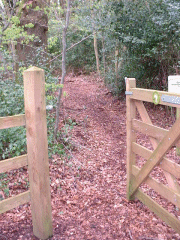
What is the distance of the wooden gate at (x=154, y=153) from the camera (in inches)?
104

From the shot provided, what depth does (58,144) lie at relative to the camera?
5598 millimetres

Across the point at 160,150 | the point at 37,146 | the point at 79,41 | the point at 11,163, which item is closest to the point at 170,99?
the point at 160,150

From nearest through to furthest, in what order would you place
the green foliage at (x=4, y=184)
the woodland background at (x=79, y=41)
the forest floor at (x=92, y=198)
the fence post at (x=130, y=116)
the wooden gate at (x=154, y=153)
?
Result: the wooden gate at (x=154, y=153) < the forest floor at (x=92, y=198) < the fence post at (x=130, y=116) < the green foliage at (x=4, y=184) < the woodland background at (x=79, y=41)

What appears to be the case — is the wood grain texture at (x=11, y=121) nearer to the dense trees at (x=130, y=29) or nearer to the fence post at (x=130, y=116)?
the fence post at (x=130, y=116)

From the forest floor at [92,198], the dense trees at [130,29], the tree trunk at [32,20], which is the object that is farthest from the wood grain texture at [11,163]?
the tree trunk at [32,20]

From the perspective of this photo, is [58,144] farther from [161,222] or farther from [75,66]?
[75,66]

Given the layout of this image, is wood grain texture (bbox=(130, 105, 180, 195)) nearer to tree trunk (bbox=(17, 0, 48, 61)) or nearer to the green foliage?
the green foliage

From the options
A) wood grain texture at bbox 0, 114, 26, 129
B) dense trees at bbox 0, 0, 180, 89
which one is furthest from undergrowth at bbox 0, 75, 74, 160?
wood grain texture at bbox 0, 114, 26, 129

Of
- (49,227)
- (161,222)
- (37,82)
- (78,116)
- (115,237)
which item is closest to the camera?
(37,82)

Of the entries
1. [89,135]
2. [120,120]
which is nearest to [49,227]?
[89,135]

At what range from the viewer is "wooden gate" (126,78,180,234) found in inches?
104

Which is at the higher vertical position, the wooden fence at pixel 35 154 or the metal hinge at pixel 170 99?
the metal hinge at pixel 170 99

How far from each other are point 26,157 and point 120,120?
21.2 feet

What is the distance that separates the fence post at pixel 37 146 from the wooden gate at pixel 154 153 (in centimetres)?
134
